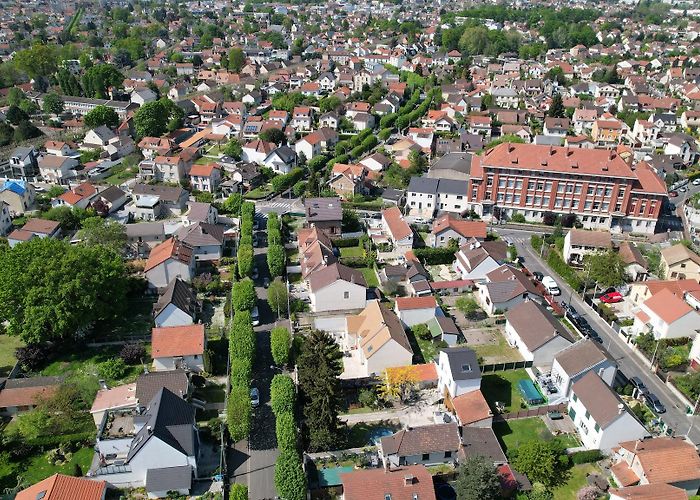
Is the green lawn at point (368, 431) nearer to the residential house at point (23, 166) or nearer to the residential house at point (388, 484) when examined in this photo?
the residential house at point (388, 484)

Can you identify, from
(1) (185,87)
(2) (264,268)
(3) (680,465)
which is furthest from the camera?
(1) (185,87)

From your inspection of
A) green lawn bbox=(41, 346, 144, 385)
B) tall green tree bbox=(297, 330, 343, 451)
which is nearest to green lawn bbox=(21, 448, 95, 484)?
green lawn bbox=(41, 346, 144, 385)

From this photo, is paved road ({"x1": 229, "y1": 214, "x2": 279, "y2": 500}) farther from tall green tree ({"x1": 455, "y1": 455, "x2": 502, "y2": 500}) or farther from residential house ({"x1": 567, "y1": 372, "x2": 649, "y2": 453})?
residential house ({"x1": 567, "y1": 372, "x2": 649, "y2": 453})

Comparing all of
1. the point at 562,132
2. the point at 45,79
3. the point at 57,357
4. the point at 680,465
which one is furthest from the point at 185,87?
the point at 680,465

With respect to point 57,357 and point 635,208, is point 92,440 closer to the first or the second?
point 57,357

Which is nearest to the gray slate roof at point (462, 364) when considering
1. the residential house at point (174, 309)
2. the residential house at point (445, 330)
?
the residential house at point (445, 330)
